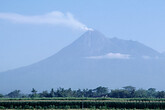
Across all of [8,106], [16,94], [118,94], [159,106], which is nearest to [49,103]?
[8,106]

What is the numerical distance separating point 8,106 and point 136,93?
145ft

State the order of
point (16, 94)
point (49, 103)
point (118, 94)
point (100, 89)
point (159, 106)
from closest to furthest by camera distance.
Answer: point (159, 106) → point (49, 103) → point (118, 94) → point (100, 89) → point (16, 94)

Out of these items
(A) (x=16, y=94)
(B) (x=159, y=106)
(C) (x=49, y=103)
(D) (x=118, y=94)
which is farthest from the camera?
(A) (x=16, y=94)

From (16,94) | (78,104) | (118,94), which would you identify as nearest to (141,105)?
(78,104)

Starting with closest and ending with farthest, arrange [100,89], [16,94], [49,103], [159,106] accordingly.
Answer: [159,106]
[49,103]
[100,89]
[16,94]

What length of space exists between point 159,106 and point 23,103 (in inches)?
711

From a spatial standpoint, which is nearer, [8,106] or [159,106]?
[159,106]

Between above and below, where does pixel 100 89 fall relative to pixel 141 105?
Answer: above

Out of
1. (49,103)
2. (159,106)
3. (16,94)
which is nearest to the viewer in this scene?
(159,106)

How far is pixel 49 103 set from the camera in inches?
2185

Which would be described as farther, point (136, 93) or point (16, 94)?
point (16, 94)

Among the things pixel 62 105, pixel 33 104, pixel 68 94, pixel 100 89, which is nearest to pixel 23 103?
pixel 33 104

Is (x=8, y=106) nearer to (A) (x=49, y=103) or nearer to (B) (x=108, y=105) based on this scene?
(A) (x=49, y=103)

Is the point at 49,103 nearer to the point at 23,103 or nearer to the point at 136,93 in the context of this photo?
the point at 23,103
